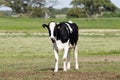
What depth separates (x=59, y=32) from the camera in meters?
18.0

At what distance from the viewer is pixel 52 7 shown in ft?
477

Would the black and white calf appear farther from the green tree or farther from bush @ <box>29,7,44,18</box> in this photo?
the green tree

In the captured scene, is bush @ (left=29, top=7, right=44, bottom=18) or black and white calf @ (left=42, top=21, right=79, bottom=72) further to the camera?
bush @ (left=29, top=7, right=44, bottom=18)

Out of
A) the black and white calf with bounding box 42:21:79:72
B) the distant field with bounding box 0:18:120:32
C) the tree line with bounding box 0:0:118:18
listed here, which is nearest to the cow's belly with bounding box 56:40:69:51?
the black and white calf with bounding box 42:21:79:72

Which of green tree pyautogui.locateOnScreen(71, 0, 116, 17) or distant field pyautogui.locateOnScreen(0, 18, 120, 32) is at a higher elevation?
distant field pyautogui.locateOnScreen(0, 18, 120, 32)

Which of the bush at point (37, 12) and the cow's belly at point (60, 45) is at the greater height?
the cow's belly at point (60, 45)

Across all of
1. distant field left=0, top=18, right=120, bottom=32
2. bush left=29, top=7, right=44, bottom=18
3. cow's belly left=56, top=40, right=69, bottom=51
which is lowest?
bush left=29, top=7, right=44, bottom=18

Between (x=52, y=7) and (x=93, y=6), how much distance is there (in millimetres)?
12335

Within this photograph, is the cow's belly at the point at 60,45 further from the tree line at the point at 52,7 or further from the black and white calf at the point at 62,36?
the tree line at the point at 52,7

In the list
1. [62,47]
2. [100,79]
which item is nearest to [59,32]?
[62,47]

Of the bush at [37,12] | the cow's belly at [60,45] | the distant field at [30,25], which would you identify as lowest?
the bush at [37,12]

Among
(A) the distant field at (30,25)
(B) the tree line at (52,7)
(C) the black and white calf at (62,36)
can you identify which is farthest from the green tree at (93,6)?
(C) the black and white calf at (62,36)

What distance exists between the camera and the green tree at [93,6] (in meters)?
144

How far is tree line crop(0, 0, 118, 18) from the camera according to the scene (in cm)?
13962
